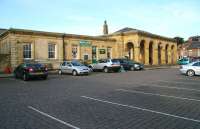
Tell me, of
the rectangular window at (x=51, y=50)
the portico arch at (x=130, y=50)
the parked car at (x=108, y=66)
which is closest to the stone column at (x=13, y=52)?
the rectangular window at (x=51, y=50)

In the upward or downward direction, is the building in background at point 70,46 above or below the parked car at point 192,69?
above

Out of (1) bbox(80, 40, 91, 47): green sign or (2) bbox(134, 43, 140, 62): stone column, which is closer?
(1) bbox(80, 40, 91, 47): green sign

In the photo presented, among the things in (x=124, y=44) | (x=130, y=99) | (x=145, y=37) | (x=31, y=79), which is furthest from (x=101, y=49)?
(x=130, y=99)

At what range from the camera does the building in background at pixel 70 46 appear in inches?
1204

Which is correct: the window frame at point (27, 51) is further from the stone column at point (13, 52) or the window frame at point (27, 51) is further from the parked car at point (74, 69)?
the parked car at point (74, 69)

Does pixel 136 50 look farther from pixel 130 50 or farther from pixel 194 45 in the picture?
pixel 194 45

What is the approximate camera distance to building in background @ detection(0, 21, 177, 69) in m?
30.6

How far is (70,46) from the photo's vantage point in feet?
120

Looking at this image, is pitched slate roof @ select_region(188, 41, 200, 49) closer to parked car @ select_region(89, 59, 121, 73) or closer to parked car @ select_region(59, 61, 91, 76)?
parked car @ select_region(89, 59, 121, 73)

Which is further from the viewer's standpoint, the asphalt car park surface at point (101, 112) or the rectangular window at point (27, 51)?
the rectangular window at point (27, 51)

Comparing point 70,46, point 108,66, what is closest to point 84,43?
point 70,46

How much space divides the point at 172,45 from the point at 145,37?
15.9 meters

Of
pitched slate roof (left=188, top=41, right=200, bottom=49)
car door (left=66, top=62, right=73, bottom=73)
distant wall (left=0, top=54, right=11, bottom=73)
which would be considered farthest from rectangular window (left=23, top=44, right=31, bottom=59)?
pitched slate roof (left=188, top=41, right=200, bottom=49)

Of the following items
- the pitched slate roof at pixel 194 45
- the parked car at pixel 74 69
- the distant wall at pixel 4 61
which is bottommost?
the parked car at pixel 74 69
